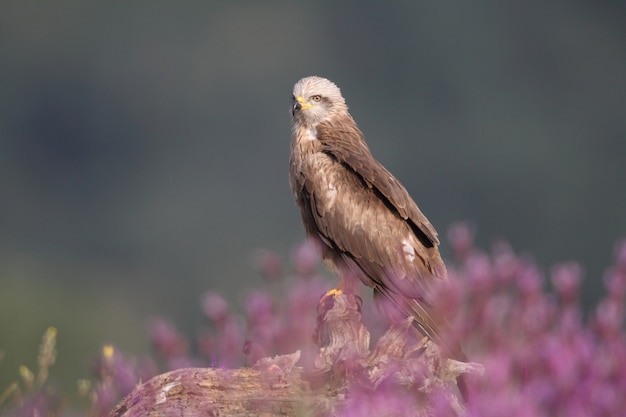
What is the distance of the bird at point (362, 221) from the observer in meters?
8.95

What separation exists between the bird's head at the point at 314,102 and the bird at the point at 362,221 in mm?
407

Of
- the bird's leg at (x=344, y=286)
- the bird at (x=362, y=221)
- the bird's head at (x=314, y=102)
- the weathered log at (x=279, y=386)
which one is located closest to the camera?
the weathered log at (x=279, y=386)

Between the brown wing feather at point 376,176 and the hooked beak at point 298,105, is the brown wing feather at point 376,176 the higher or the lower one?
the lower one

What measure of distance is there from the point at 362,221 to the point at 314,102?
1.54 metres

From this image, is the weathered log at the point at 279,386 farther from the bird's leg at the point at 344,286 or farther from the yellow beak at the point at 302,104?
the yellow beak at the point at 302,104

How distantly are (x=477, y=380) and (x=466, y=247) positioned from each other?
3.66 ft

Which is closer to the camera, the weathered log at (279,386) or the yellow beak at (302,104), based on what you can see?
the weathered log at (279,386)

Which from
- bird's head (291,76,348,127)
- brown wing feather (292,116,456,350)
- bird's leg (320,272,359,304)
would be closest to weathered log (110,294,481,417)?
bird's leg (320,272,359,304)

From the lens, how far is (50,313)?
61562mm

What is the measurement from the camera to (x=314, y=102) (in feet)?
34.0

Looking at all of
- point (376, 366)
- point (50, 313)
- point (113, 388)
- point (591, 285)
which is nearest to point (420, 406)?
point (376, 366)

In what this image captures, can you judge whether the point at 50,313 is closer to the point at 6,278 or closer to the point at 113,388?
the point at 6,278

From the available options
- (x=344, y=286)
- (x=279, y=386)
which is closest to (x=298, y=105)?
(x=344, y=286)

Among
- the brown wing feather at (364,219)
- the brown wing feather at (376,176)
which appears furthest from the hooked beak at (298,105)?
the brown wing feather at (364,219)
